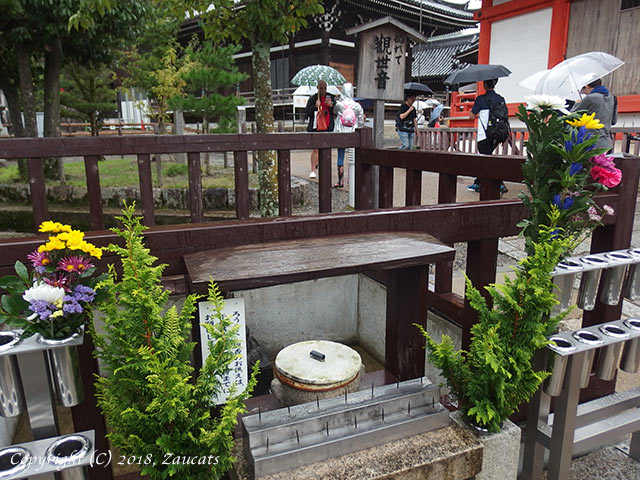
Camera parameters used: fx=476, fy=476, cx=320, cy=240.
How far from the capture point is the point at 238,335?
1561mm

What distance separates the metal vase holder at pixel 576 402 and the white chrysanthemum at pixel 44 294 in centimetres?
153

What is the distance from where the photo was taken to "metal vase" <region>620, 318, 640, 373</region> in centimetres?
182

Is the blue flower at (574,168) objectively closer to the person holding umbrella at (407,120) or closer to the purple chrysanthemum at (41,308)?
the purple chrysanthemum at (41,308)

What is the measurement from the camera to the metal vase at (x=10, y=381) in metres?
1.24

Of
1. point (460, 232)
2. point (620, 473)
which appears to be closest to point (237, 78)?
point (460, 232)

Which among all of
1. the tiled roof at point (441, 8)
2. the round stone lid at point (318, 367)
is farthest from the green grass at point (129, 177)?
the tiled roof at point (441, 8)

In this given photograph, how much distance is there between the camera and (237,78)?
9.23 m

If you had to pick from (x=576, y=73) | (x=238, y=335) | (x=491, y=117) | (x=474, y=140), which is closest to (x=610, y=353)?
(x=238, y=335)

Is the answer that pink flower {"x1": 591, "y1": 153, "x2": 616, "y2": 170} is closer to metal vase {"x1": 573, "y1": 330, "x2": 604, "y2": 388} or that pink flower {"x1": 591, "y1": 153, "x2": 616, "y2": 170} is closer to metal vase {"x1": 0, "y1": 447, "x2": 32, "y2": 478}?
metal vase {"x1": 573, "y1": 330, "x2": 604, "y2": 388}

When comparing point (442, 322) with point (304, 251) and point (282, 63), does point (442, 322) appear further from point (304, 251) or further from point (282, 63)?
point (282, 63)

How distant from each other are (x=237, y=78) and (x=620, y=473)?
8.73 meters

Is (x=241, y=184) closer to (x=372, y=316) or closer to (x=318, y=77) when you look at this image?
(x=372, y=316)

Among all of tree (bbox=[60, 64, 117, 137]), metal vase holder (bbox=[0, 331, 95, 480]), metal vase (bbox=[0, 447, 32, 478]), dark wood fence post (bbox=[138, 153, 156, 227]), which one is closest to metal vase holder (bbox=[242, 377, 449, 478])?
metal vase holder (bbox=[0, 331, 95, 480])

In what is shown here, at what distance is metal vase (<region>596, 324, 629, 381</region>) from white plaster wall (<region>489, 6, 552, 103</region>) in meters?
11.2
